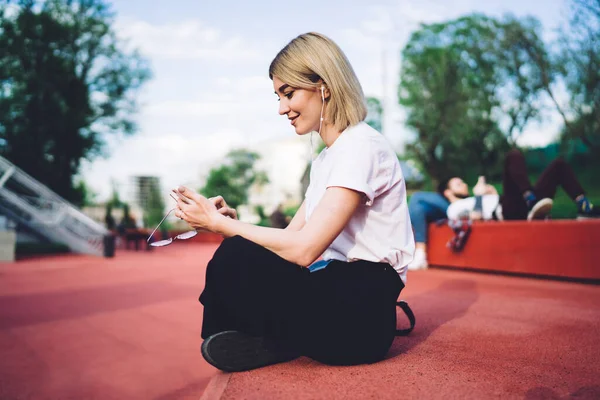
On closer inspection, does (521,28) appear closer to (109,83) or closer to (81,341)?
(109,83)

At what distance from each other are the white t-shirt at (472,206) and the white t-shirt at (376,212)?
5439mm

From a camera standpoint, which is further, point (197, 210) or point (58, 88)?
point (58, 88)

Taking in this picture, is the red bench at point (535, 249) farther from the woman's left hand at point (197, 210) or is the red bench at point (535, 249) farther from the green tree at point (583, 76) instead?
the green tree at point (583, 76)

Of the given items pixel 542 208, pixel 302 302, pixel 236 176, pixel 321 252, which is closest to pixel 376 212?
pixel 321 252

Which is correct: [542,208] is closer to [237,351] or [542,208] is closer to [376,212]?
[376,212]

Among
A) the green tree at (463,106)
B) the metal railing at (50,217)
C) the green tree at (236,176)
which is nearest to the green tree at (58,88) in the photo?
the metal railing at (50,217)

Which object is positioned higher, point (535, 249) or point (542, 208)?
point (542, 208)

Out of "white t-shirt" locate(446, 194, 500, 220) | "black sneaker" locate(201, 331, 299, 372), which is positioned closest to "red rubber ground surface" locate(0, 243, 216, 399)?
"black sneaker" locate(201, 331, 299, 372)

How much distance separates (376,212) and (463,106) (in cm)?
3193

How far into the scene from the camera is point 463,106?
102ft

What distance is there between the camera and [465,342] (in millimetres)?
2340

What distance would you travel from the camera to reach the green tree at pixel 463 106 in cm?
3027

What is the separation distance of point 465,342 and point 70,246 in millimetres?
15967

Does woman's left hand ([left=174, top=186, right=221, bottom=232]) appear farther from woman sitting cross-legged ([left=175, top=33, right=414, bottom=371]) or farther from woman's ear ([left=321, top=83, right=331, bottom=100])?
woman's ear ([left=321, top=83, right=331, bottom=100])
